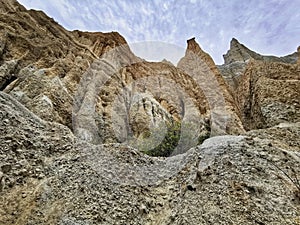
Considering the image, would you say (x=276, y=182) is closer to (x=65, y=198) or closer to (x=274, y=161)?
(x=274, y=161)

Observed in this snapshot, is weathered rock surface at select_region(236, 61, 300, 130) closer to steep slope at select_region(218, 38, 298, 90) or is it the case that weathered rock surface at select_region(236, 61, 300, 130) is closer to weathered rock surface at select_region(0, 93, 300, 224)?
weathered rock surface at select_region(0, 93, 300, 224)

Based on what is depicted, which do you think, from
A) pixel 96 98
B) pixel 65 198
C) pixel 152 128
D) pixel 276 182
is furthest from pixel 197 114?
pixel 65 198

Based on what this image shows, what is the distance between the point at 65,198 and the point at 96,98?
540 inches

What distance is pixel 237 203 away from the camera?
712cm

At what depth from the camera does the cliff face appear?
287 inches

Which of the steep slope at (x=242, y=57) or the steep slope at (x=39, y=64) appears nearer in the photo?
the steep slope at (x=39, y=64)

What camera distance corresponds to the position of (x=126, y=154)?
34.4ft

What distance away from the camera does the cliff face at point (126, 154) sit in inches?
287

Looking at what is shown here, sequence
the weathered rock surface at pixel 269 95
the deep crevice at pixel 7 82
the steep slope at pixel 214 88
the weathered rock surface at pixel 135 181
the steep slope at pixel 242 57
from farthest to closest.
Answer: the steep slope at pixel 242 57 < the steep slope at pixel 214 88 < the deep crevice at pixel 7 82 < the weathered rock surface at pixel 269 95 < the weathered rock surface at pixel 135 181

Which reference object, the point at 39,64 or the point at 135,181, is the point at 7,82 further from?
the point at 135,181

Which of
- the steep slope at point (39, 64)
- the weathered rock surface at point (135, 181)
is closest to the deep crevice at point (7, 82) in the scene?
the steep slope at point (39, 64)

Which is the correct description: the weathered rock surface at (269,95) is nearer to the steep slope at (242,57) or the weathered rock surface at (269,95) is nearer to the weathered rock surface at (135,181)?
the weathered rock surface at (135,181)

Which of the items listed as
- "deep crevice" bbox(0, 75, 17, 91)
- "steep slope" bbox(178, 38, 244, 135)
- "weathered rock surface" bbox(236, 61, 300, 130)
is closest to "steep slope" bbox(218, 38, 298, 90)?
"steep slope" bbox(178, 38, 244, 135)

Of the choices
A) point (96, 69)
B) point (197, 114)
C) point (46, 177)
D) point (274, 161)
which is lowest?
point (46, 177)
